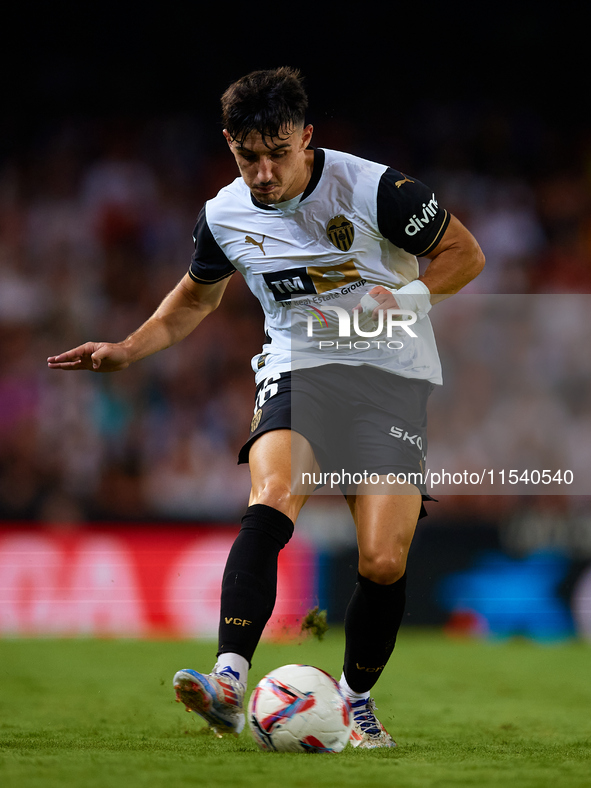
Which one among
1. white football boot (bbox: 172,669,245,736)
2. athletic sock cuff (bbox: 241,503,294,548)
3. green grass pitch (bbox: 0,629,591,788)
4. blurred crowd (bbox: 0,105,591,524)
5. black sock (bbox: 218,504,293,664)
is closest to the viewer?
green grass pitch (bbox: 0,629,591,788)

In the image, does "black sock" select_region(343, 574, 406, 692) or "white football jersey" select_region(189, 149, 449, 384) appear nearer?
"black sock" select_region(343, 574, 406, 692)

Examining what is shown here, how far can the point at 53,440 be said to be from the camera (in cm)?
982

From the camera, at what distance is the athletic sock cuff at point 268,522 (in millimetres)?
3180

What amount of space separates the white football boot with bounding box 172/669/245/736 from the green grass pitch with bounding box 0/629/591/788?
11cm

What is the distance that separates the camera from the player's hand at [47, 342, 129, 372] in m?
3.57

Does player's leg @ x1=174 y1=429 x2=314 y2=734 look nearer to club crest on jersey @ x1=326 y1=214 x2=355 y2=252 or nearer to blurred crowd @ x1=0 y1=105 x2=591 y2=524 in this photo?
club crest on jersey @ x1=326 y1=214 x2=355 y2=252

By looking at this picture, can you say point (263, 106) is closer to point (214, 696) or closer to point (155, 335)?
point (155, 335)

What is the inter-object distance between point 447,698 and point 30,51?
10.2 meters

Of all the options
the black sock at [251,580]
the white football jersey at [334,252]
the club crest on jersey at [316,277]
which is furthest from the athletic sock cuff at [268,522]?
the club crest on jersey at [316,277]

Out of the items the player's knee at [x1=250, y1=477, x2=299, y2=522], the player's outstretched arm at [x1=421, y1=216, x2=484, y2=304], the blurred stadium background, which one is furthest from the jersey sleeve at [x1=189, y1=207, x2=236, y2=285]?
the blurred stadium background

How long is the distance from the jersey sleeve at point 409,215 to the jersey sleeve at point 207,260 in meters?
0.68

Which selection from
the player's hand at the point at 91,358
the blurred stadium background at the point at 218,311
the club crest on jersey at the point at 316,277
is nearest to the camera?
the player's hand at the point at 91,358

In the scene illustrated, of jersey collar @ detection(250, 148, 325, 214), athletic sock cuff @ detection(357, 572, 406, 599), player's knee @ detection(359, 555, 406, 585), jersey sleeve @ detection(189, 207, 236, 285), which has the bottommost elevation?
athletic sock cuff @ detection(357, 572, 406, 599)

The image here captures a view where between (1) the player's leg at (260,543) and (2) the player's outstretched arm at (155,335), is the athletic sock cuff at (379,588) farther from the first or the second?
(2) the player's outstretched arm at (155,335)
